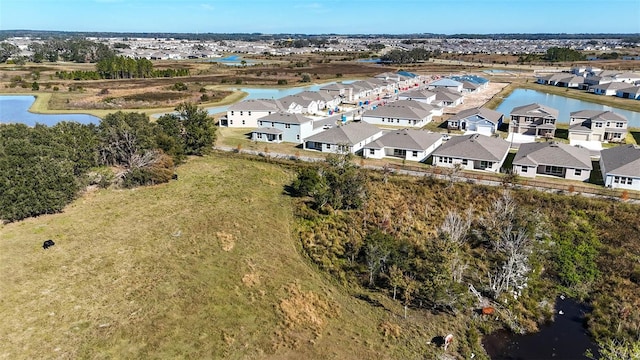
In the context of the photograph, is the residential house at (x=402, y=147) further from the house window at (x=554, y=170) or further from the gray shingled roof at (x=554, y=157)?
the house window at (x=554, y=170)

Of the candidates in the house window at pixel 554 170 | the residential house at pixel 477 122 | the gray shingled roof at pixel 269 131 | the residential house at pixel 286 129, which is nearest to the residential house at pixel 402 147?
the residential house at pixel 286 129

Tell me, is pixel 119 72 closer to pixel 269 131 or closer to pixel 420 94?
pixel 269 131

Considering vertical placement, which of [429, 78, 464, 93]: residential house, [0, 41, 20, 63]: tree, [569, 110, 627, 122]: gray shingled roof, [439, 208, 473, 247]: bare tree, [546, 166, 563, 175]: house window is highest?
[0, 41, 20, 63]: tree

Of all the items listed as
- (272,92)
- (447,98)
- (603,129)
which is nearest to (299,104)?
(447,98)

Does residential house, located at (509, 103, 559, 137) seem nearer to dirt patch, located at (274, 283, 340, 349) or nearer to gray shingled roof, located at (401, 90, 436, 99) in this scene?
gray shingled roof, located at (401, 90, 436, 99)

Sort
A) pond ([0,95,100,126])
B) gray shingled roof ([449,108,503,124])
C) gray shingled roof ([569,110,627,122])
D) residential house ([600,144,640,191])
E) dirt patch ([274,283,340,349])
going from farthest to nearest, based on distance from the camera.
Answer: pond ([0,95,100,126]) < gray shingled roof ([449,108,503,124]) < gray shingled roof ([569,110,627,122]) < residential house ([600,144,640,191]) < dirt patch ([274,283,340,349])

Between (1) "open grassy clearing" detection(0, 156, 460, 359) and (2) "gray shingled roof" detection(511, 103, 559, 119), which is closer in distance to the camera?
(1) "open grassy clearing" detection(0, 156, 460, 359)

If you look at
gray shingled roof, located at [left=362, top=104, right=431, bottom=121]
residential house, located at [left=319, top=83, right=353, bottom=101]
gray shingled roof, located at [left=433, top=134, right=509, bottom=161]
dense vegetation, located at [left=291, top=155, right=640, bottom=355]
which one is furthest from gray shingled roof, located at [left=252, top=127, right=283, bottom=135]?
residential house, located at [left=319, top=83, right=353, bottom=101]

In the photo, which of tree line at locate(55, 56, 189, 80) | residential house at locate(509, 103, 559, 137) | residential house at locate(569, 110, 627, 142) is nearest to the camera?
residential house at locate(569, 110, 627, 142)

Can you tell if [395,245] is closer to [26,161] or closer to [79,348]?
[79,348]
